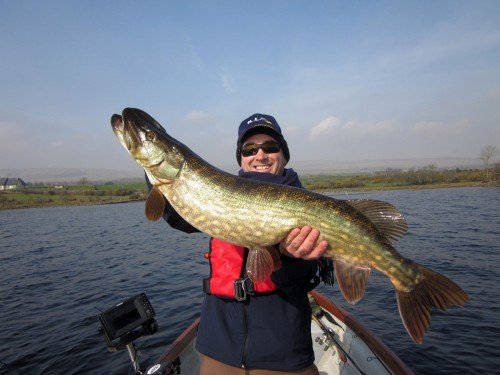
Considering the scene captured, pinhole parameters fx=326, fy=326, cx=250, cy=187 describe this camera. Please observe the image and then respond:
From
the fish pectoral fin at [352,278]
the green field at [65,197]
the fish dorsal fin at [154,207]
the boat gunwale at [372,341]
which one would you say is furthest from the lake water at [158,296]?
the green field at [65,197]

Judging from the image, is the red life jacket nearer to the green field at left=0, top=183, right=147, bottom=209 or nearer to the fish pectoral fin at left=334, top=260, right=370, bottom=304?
the fish pectoral fin at left=334, top=260, right=370, bottom=304

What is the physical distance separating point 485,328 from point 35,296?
49.1ft

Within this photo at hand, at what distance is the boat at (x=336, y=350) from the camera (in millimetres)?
4395

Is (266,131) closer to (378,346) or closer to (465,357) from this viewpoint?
(378,346)

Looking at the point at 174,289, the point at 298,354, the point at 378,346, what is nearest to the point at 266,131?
the point at 298,354

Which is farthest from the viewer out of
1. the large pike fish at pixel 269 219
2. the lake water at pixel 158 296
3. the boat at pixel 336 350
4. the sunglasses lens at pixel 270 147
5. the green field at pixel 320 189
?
the green field at pixel 320 189

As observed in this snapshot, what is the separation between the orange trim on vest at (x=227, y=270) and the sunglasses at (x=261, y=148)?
3.64 ft

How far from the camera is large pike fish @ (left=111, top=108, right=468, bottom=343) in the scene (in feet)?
9.33

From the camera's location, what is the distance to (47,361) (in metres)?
7.90

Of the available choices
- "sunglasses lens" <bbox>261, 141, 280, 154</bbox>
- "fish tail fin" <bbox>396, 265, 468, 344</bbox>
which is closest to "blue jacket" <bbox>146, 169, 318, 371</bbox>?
"fish tail fin" <bbox>396, 265, 468, 344</bbox>

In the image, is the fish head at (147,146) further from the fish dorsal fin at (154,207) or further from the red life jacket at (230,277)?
the red life jacket at (230,277)

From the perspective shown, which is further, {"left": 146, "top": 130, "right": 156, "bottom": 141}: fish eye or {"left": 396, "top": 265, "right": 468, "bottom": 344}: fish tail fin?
{"left": 146, "top": 130, "right": 156, "bottom": 141}: fish eye

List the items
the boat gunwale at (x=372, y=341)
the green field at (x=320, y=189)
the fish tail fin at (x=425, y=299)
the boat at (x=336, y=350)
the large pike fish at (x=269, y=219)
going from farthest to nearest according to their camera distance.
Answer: the green field at (x=320, y=189) < the boat at (x=336, y=350) < the boat gunwale at (x=372, y=341) < the large pike fish at (x=269, y=219) < the fish tail fin at (x=425, y=299)

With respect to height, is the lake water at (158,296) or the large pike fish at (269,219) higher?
the large pike fish at (269,219)
